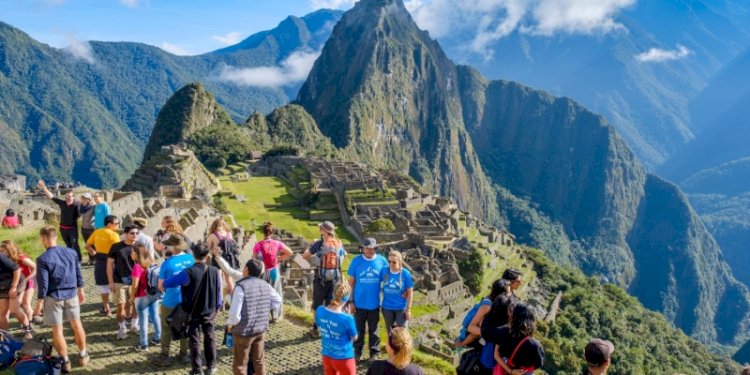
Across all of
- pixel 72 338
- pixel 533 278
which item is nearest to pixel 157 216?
pixel 72 338

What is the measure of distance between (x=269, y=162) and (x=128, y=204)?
174ft

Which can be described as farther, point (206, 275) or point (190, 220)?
point (190, 220)

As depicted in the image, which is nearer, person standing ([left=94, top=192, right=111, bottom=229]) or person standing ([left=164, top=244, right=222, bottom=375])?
person standing ([left=164, top=244, right=222, bottom=375])

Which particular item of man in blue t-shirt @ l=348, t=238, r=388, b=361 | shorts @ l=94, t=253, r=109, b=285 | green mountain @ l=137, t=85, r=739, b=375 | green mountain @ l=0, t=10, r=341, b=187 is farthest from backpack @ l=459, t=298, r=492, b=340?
green mountain @ l=0, t=10, r=341, b=187

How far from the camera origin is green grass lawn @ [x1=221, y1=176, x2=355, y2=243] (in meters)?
41.4

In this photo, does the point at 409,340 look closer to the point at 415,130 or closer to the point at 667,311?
the point at 667,311

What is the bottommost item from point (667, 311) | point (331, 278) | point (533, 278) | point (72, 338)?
point (667, 311)

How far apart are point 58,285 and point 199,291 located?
2.06 meters

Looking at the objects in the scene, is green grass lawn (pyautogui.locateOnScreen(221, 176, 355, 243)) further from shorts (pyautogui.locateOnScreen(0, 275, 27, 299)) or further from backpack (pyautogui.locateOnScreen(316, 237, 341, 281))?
shorts (pyautogui.locateOnScreen(0, 275, 27, 299))

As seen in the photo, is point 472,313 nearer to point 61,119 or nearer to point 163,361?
point 163,361

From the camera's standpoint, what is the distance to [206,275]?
796cm

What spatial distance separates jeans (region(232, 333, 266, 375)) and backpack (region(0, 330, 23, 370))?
324 cm

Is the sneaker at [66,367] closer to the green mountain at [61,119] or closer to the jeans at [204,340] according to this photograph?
the jeans at [204,340]

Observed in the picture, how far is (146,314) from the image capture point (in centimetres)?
907
